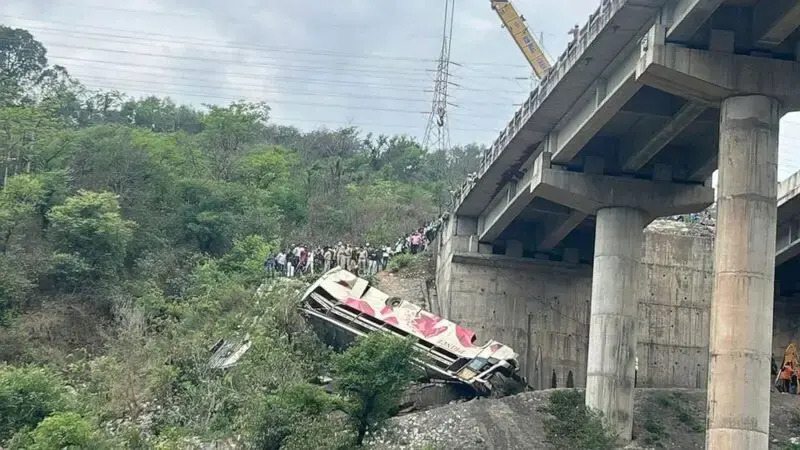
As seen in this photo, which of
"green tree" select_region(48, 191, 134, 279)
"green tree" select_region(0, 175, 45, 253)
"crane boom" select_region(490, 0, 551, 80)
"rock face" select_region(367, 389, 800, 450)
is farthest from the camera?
"crane boom" select_region(490, 0, 551, 80)

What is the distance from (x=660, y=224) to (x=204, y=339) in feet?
73.5

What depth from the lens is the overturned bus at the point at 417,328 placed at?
38.8 m

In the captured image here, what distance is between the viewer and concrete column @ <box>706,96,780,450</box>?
26.4 meters

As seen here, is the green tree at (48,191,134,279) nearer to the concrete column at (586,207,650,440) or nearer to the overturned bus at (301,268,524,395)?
the overturned bus at (301,268,524,395)

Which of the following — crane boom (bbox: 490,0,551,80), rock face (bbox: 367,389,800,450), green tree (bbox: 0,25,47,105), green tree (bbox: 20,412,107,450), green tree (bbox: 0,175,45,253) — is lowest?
green tree (bbox: 20,412,107,450)

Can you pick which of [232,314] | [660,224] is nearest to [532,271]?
[660,224]

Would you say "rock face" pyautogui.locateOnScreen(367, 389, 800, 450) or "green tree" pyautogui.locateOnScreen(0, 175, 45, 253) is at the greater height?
"green tree" pyautogui.locateOnScreen(0, 175, 45, 253)

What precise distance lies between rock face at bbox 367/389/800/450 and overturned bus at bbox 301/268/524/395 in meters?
1.47

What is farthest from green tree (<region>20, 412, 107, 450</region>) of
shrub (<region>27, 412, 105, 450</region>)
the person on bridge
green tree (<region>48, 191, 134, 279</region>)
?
the person on bridge

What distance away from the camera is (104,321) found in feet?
158

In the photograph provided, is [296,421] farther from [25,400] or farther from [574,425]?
[574,425]

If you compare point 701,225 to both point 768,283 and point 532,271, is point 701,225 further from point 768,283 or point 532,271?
point 768,283

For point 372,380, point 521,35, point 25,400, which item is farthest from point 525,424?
point 521,35

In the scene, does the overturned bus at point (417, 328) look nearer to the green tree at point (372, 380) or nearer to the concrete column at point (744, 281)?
the green tree at point (372, 380)
